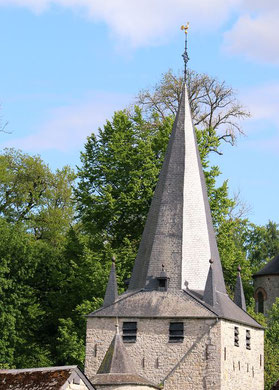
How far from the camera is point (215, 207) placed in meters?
46.8

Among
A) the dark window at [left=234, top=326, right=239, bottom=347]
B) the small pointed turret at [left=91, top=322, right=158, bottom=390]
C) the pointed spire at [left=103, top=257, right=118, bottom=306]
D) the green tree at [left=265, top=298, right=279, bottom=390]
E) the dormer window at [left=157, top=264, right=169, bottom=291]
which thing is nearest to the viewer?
the small pointed turret at [left=91, top=322, right=158, bottom=390]

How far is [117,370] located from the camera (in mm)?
35750

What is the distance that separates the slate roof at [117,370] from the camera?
35250 mm

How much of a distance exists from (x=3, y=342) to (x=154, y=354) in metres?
8.66

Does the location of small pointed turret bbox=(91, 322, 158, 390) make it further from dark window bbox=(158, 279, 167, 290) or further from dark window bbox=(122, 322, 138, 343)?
dark window bbox=(158, 279, 167, 290)

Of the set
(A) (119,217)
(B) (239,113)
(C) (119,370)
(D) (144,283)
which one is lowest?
(C) (119,370)

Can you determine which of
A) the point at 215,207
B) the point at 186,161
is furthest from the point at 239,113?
the point at 186,161

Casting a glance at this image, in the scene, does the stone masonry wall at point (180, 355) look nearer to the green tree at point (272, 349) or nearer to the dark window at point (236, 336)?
the dark window at point (236, 336)

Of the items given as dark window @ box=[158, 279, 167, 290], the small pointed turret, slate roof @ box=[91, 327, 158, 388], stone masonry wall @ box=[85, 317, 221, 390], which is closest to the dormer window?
dark window @ box=[158, 279, 167, 290]

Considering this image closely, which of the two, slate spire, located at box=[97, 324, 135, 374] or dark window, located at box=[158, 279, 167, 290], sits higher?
dark window, located at box=[158, 279, 167, 290]

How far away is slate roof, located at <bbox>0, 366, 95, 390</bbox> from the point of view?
95.4 ft

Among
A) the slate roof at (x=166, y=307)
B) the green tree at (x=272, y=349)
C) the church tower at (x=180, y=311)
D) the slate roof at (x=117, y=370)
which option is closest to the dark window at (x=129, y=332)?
the church tower at (x=180, y=311)

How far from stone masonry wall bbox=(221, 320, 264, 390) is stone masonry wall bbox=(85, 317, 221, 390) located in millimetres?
411

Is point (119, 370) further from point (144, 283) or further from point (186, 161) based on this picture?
point (186, 161)
